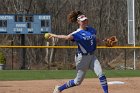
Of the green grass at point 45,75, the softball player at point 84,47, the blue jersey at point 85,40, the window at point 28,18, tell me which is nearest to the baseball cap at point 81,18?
the softball player at point 84,47

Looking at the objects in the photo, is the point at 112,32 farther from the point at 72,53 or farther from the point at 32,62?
the point at 32,62

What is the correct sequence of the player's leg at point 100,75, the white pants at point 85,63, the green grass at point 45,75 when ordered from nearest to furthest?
the player's leg at point 100,75
the white pants at point 85,63
the green grass at point 45,75

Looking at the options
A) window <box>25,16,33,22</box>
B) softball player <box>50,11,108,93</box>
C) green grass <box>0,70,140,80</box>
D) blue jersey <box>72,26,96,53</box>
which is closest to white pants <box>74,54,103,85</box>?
softball player <box>50,11,108,93</box>

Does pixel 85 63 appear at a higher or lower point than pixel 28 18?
lower

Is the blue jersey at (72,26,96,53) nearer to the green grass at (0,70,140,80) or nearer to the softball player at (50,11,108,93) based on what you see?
the softball player at (50,11,108,93)

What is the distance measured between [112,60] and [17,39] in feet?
24.6

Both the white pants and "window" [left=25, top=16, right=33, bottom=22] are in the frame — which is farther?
"window" [left=25, top=16, right=33, bottom=22]

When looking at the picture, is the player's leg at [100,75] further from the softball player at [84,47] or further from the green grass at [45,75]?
the green grass at [45,75]

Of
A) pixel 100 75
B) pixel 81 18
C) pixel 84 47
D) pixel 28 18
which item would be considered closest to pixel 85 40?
pixel 84 47

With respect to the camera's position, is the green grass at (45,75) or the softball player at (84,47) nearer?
the softball player at (84,47)

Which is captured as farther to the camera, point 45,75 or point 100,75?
point 45,75

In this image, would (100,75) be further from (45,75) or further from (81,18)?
(45,75)

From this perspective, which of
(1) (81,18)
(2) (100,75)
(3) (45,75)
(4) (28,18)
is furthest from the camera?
(4) (28,18)

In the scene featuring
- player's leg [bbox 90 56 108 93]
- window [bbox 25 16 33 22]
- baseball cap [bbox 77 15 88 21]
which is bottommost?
player's leg [bbox 90 56 108 93]
